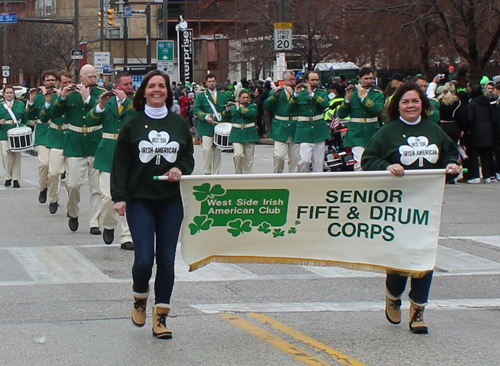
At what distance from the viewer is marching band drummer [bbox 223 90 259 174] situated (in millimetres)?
16875

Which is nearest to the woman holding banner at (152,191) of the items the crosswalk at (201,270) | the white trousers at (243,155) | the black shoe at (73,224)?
the crosswalk at (201,270)

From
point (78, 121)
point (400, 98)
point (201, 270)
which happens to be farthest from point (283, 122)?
point (400, 98)

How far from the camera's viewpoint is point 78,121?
11.9m

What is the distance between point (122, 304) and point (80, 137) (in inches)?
175

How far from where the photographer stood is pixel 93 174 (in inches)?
464

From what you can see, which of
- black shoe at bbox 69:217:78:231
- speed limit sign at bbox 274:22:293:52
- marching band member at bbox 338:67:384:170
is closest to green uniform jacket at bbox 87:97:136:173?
black shoe at bbox 69:217:78:231

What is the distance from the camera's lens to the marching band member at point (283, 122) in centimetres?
1606

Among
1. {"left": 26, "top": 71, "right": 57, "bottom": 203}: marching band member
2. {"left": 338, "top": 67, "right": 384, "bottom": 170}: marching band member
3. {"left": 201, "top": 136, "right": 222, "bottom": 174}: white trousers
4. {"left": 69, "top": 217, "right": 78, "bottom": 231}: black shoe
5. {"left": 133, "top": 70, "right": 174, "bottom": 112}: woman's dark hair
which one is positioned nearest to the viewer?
{"left": 133, "top": 70, "right": 174, "bottom": 112}: woman's dark hair

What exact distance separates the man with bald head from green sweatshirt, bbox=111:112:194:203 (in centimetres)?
505

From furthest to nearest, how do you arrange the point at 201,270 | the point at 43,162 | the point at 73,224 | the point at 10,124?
the point at 10,124, the point at 43,162, the point at 73,224, the point at 201,270

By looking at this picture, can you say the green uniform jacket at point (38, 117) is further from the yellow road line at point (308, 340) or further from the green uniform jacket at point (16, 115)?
the yellow road line at point (308, 340)

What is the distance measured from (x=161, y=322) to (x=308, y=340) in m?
1.05

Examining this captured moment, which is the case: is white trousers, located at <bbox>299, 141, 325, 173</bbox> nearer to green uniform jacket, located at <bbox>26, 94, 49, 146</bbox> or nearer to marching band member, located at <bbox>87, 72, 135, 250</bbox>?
green uniform jacket, located at <bbox>26, 94, 49, 146</bbox>

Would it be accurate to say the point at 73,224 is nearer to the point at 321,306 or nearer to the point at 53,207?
the point at 53,207
